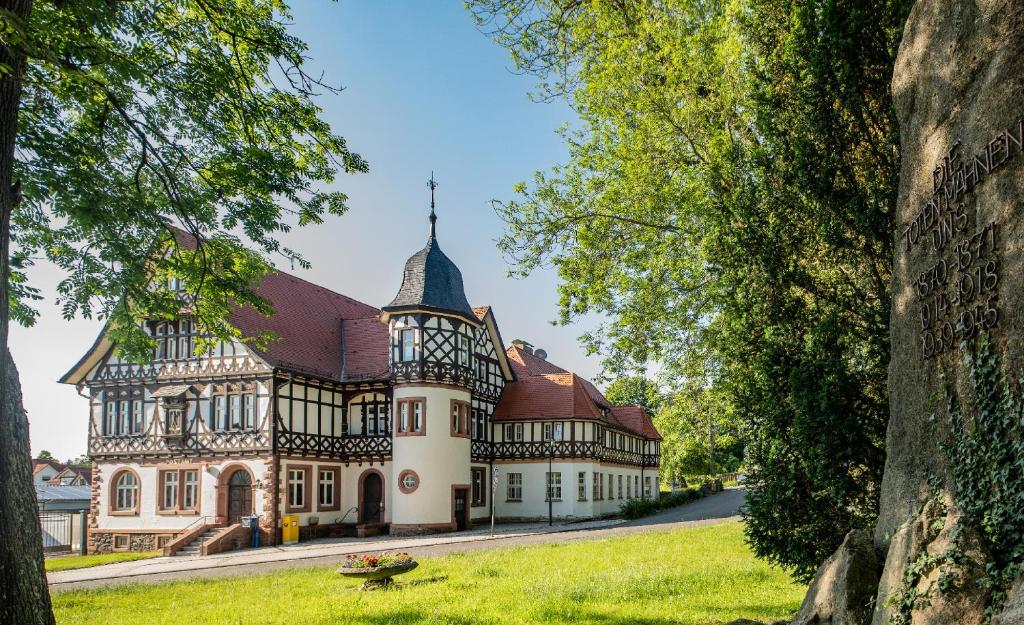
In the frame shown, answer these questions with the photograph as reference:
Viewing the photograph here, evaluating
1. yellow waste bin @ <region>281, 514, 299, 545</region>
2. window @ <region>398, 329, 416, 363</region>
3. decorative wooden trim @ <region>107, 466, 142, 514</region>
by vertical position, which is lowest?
yellow waste bin @ <region>281, 514, 299, 545</region>

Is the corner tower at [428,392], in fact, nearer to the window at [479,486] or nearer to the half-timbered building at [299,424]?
the half-timbered building at [299,424]

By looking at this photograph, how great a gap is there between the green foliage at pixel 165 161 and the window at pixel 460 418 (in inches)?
821

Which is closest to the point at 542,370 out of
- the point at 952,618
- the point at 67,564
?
the point at 67,564

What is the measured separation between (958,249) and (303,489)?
28.5 m

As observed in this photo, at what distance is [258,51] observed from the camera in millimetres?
11219

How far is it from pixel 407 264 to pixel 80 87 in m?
24.3

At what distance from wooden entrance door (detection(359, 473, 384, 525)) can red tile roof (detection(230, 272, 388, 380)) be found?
4.27m

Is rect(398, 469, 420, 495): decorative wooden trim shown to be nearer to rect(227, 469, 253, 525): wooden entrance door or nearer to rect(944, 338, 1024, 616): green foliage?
rect(227, 469, 253, 525): wooden entrance door

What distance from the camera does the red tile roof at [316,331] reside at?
3188cm

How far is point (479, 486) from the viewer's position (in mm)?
38188

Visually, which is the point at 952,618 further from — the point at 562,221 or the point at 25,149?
the point at 562,221

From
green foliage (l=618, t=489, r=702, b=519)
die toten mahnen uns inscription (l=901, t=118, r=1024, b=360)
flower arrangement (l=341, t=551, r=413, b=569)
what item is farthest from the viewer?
green foliage (l=618, t=489, r=702, b=519)

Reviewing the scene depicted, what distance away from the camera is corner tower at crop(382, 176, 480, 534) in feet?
106

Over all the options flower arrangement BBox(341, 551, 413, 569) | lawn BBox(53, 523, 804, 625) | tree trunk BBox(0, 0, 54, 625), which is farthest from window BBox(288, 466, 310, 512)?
tree trunk BBox(0, 0, 54, 625)
